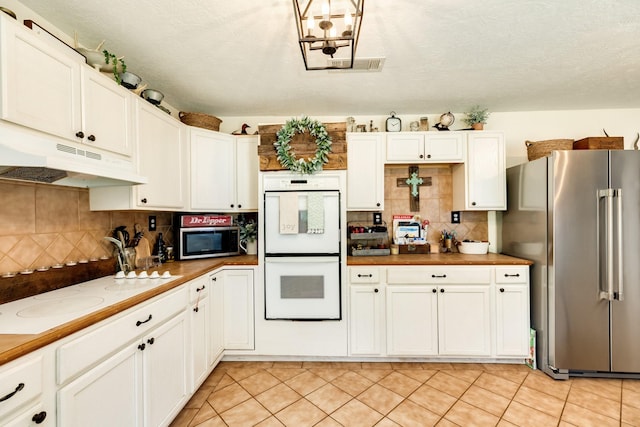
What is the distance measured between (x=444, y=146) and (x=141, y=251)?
2.96 metres

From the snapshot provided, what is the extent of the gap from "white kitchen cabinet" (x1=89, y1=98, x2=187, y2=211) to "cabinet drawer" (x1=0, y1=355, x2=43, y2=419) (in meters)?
1.20

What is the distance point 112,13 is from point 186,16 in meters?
0.41

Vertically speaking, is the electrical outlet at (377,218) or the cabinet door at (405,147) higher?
the cabinet door at (405,147)

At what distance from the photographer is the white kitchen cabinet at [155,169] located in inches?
77.1

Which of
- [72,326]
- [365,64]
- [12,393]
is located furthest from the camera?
[365,64]

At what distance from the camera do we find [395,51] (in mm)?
1974

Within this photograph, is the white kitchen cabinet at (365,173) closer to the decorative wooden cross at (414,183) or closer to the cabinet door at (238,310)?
the decorative wooden cross at (414,183)

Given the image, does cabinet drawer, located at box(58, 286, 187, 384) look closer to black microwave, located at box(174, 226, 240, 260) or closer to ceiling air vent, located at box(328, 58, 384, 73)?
black microwave, located at box(174, 226, 240, 260)

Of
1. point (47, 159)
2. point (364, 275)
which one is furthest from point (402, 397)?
point (47, 159)

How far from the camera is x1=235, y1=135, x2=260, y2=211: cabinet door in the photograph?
2910 mm

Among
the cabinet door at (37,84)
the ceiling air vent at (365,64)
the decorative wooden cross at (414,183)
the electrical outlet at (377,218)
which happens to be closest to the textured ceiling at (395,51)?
the ceiling air vent at (365,64)

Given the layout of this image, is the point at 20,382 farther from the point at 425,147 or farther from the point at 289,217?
the point at 425,147

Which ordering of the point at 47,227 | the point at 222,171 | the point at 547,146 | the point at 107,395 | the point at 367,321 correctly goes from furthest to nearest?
the point at 222,171 → the point at 547,146 → the point at 367,321 → the point at 47,227 → the point at 107,395

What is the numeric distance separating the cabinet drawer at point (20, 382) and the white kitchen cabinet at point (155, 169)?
1.20m
